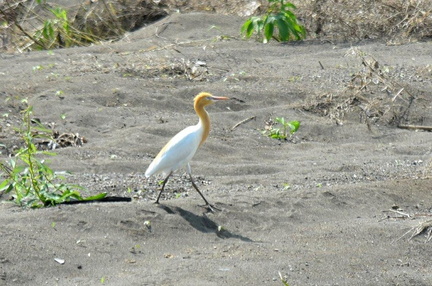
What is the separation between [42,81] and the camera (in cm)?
1001

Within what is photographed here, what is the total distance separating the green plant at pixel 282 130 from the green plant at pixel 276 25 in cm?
319

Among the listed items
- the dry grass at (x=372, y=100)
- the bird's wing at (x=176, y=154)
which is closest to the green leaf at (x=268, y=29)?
the dry grass at (x=372, y=100)

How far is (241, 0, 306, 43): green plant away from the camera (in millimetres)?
12016

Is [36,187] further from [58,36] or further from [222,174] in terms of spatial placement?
[58,36]

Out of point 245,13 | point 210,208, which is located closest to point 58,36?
point 245,13

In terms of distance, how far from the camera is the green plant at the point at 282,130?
890 cm

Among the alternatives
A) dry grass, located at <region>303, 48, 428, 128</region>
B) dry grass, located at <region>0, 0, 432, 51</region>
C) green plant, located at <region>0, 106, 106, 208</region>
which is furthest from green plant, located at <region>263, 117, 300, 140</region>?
dry grass, located at <region>0, 0, 432, 51</region>

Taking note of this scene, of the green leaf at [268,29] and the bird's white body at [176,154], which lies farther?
the green leaf at [268,29]

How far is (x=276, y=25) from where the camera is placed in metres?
12.2

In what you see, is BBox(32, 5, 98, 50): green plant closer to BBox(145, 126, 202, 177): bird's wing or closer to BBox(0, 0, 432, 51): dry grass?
BBox(0, 0, 432, 51): dry grass

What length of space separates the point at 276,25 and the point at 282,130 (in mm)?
3563

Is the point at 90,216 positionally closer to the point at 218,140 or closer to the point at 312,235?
the point at 312,235

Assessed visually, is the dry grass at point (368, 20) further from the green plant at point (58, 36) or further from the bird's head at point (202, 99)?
the bird's head at point (202, 99)

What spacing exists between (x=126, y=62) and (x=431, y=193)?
17.3ft
